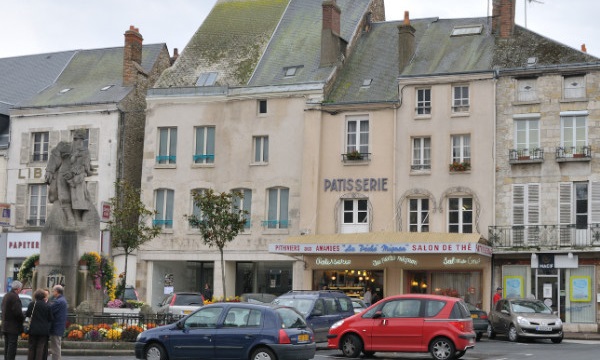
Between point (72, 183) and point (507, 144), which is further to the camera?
point (507, 144)

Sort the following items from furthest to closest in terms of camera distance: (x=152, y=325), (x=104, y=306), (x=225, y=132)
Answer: (x=225, y=132), (x=104, y=306), (x=152, y=325)

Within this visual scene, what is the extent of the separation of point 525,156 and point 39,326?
25.2m

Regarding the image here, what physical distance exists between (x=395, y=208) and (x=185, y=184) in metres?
9.68

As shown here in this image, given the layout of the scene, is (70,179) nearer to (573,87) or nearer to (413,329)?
(413,329)

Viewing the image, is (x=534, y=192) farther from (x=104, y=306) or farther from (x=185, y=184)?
(x=104, y=306)

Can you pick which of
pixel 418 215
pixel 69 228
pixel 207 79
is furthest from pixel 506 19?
pixel 69 228

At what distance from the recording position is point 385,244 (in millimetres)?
38062

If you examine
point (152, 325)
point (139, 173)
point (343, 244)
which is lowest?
point (152, 325)

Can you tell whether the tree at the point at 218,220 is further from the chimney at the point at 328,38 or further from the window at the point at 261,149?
the chimney at the point at 328,38

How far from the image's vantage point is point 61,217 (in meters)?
24.0

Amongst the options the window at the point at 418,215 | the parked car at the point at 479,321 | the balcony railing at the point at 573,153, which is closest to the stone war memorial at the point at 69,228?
the parked car at the point at 479,321

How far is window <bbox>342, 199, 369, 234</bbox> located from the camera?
4078 cm

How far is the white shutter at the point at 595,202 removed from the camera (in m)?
37.1

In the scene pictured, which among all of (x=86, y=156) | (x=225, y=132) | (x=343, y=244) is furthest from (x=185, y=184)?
(x=86, y=156)
